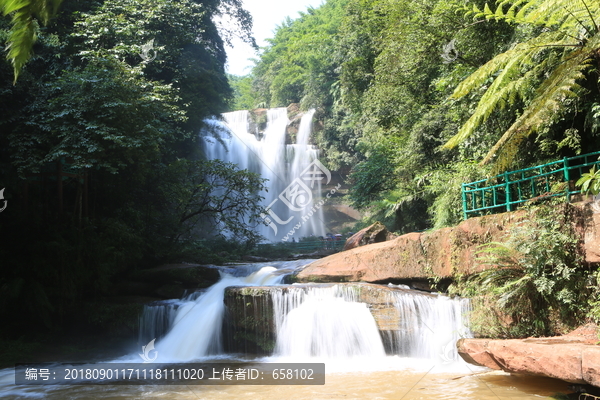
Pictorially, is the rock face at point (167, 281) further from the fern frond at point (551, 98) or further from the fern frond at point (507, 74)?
the fern frond at point (551, 98)

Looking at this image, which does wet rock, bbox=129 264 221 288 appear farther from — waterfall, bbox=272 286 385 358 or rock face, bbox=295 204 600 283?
waterfall, bbox=272 286 385 358

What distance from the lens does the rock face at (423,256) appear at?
401 inches

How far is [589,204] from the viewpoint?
8.53 metres

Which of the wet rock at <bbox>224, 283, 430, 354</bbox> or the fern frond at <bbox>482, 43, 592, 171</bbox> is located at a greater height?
the fern frond at <bbox>482, 43, 592, 171</bbox>

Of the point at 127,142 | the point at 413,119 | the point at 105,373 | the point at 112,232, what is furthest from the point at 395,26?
the point at 105,373

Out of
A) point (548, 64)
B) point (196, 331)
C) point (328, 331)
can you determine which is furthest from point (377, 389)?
point (548, 64)

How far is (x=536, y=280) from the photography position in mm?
8453

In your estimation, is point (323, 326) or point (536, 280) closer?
point (536, 280)

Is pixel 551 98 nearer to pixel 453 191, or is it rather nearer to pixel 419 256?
pixel 419 256

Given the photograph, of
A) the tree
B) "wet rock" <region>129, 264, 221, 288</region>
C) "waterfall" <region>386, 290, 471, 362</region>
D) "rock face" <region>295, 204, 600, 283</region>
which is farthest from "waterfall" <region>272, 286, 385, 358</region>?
the tree

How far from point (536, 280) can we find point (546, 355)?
1.92 meters

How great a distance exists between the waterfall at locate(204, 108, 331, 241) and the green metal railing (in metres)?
20.5

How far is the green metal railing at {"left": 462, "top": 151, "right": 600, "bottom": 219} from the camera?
29.7 ft

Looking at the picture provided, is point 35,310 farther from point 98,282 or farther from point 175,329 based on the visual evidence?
point 175,329
